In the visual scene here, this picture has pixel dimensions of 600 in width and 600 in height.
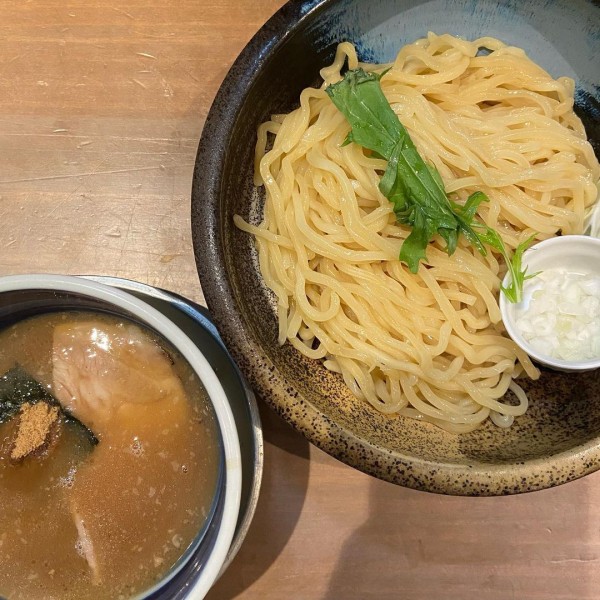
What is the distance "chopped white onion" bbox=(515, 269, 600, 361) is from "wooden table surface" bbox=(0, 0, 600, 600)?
516 mm

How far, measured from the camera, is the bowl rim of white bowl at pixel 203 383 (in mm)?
1288

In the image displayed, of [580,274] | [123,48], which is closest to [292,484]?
[580,274]

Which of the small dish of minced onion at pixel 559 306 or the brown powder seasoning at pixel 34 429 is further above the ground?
the small dish of minced onion at pixel 559 306

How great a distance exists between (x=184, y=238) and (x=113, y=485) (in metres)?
0.93

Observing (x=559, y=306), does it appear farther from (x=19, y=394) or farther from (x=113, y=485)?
(x=19, y=394)

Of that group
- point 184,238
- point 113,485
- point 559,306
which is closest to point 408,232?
point 559,306

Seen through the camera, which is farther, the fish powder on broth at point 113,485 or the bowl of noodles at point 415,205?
the bowl of noodles at point 415,205

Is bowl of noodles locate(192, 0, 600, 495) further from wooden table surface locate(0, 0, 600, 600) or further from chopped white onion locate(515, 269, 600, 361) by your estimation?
wooden table surface locate(0, 0, 600, 600)

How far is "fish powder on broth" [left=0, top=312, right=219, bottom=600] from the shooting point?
56.7 inches

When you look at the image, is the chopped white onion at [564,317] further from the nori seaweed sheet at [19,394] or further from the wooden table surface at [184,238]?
the nori seaweed sheet at [19,394]

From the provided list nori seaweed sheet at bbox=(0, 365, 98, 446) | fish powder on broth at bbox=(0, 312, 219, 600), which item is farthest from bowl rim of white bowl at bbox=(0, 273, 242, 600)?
nori seaweed sheet at bbox=(0, 365, 98, 446)

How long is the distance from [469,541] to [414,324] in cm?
77

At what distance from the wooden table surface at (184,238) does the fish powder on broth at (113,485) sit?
Answer: 0.53 metres

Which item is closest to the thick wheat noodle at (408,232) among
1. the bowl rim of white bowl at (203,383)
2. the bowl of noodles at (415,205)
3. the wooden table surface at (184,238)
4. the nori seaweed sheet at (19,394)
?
the bowl of noodles at (415,205)
